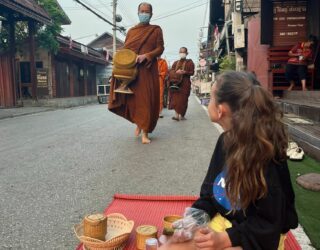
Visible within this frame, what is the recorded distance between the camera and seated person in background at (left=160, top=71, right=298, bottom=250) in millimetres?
1803

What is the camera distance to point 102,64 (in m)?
32.5

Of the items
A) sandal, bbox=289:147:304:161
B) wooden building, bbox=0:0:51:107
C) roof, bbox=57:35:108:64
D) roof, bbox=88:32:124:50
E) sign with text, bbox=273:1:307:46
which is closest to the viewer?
sandal, bbox=289:147:304:161

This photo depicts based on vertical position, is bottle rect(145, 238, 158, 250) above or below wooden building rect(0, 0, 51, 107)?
below

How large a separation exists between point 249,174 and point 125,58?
189 inches

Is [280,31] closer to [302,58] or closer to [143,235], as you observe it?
[302,58]

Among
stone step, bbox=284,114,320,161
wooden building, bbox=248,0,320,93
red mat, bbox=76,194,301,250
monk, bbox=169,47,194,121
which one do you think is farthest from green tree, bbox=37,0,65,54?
red mat, bbox=76,194,301,250

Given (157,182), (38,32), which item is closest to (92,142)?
(157,182)

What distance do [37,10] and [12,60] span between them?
238cm

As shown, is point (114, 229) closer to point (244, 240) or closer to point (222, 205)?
point (222, 205)

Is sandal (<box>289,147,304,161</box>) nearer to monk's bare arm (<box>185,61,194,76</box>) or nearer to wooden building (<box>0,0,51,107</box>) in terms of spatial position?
monk's bare arm (<box>185,61,194,76</box>)

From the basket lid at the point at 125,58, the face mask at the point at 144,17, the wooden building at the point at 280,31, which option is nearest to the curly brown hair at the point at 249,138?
the basket lid at the point at 125,58

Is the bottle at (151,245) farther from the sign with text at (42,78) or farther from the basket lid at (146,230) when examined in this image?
the sign with text at (42,78)

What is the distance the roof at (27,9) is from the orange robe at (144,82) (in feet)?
30.8

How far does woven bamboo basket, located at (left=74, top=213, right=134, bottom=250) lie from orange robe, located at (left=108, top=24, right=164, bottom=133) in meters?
4.02
